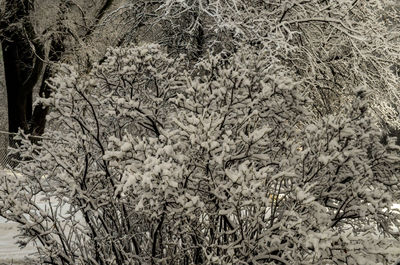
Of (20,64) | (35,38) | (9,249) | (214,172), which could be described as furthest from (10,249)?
(20,64)

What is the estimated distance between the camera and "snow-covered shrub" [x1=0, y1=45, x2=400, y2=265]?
12.0 feet

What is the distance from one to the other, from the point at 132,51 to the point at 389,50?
24.8 ft

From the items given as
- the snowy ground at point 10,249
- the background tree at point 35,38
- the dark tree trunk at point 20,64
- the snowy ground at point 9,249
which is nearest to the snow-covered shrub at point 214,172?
the snowy ground at point 10,249

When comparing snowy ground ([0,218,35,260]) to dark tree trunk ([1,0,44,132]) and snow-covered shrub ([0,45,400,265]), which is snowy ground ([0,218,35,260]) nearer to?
snow-covered shrub ([0,45,400,265])

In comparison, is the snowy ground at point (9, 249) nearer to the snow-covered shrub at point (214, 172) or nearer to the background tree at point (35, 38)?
the snow-covered shrub at point (214, 172)

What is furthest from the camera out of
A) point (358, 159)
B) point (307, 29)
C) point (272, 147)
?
point (307, 29)

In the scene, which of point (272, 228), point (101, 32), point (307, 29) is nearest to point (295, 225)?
point (272, 228)

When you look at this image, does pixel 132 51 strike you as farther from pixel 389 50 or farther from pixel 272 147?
pixel 389 50

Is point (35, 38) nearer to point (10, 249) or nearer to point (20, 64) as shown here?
point (20, 64)

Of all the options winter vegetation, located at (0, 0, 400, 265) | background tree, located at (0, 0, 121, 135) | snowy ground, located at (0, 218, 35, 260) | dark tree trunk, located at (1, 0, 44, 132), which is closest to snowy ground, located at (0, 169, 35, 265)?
snowy ground, located at (0, 218, 35, 260)

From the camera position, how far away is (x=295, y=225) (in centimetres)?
370

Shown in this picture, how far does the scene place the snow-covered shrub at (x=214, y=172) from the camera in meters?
3.65

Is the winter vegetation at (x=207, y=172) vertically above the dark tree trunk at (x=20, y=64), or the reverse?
the winter vegetation at (x=207, y=172)

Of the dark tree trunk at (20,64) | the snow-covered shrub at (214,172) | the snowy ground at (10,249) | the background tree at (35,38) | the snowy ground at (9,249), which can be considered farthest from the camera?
the dark tree trunk at (20,64)
